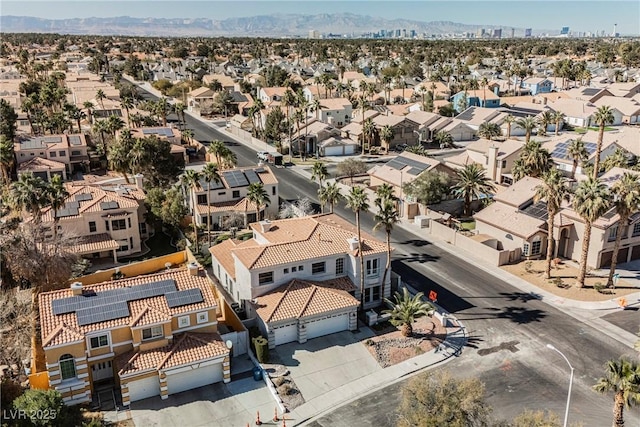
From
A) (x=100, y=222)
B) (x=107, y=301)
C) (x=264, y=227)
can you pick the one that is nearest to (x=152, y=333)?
(x=107, y=301)

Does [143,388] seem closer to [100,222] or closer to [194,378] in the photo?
[194,378]

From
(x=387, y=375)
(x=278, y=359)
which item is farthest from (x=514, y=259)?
(x=278, y=359)

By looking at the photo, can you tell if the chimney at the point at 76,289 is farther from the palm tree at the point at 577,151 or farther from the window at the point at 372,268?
the palm tree at the point at 577,151

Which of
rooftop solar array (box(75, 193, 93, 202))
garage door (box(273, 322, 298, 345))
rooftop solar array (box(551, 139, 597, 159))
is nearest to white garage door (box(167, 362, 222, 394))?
garage door (box(273, 322, 298, 345))

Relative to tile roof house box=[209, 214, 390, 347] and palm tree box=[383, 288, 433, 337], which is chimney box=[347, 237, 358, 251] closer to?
tile roof house box=[209, 214, 390, 347]

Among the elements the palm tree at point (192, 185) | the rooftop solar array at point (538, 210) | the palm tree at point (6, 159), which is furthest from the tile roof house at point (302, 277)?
the palm tree at point (6, 159)

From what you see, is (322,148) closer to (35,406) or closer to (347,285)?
(347,285)
